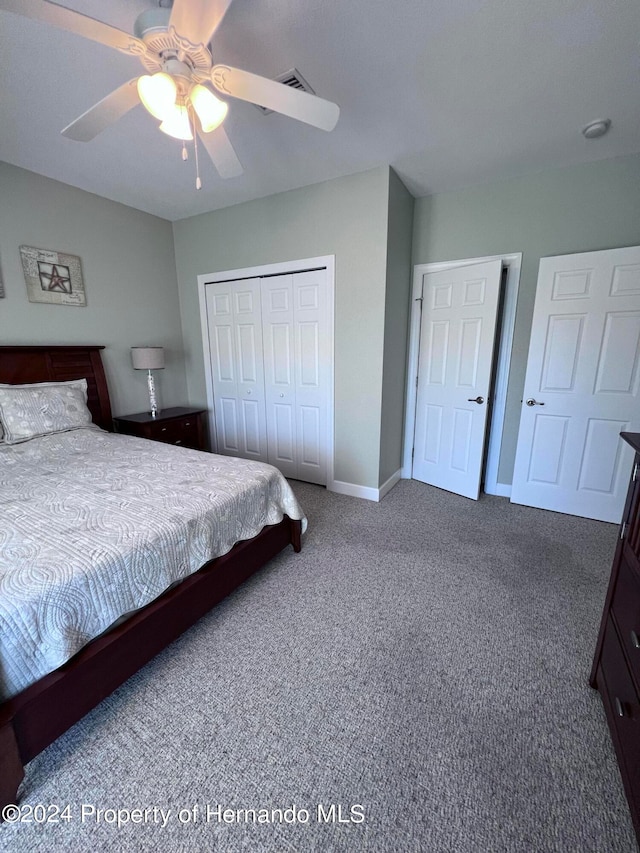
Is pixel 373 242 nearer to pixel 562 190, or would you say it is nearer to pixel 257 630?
pixel 562 190

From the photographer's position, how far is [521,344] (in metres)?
2.82

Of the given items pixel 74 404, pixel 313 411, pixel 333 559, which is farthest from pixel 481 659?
pixel 74 404

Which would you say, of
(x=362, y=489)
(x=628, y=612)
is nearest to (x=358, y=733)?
(x=628, y=612)

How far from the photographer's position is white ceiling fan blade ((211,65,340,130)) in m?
1.25

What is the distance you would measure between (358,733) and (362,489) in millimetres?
1938

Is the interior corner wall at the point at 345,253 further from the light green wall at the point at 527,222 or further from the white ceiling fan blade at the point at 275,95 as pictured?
the white ceiling fan blade at the point at 275,95

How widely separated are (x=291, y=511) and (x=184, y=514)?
707mm

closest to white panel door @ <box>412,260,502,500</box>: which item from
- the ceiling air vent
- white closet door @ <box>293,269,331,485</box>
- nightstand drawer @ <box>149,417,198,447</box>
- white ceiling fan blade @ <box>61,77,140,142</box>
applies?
white closet door @ <box>293,269,331,485</box>

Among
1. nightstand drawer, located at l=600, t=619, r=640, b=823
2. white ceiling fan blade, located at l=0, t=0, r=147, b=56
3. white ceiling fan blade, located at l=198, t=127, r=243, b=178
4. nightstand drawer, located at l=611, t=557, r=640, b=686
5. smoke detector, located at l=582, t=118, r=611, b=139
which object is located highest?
smoke detector, located at l=582, t=118, r=611, b=139

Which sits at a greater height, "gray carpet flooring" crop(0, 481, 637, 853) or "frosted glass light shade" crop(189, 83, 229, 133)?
"frosted glass light shade" crop(189, 83, 229, 133)

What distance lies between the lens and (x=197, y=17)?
1069 mm

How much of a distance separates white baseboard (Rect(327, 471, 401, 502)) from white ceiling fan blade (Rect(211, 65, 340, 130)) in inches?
97.5

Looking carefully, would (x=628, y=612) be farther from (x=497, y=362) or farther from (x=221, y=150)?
(x=221, y=150)

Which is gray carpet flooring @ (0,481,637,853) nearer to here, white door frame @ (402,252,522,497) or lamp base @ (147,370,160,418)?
white door frame @ (402,252,522,497)
